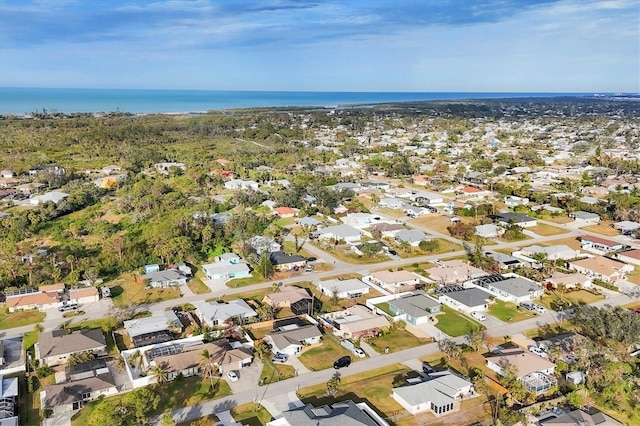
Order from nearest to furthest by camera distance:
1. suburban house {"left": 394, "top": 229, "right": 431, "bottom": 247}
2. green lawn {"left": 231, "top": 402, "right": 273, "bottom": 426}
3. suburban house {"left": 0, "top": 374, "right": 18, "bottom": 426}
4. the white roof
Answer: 1. suburban house {"left": 0, "top": 374, "right": 18, "bottom": 426}
2. green lawn {"left": 231, "top": 402, "right": 273, "bottom": 426}
3. the white roof
4. suburban house {"left": 394, "top": 229, "right": 431, "bottom": 247}

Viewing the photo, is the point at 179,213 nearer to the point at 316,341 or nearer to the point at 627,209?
the point at 316,341

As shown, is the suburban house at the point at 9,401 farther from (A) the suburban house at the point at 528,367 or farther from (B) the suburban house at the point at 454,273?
(B) the suburban house at the point at 454,273

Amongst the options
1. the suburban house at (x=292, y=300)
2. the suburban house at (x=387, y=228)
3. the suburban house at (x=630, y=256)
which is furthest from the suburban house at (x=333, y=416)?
the suburban house at (x=630, y=256)

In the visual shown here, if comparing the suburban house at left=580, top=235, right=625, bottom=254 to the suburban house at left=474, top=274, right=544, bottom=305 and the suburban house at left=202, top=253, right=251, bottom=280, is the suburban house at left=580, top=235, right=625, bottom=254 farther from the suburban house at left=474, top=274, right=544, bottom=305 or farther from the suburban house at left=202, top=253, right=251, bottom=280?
the suburban house at left=202, top=253, right=251, bottom=280

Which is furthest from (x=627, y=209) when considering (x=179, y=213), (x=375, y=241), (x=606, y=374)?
(x=179, y=213)

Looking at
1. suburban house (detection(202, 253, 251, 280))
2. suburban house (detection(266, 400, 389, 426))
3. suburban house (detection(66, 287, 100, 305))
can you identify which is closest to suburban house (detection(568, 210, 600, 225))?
suburban house (detection(202, 253, 251, 280))

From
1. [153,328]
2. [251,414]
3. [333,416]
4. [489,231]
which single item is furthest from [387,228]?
[333,416]

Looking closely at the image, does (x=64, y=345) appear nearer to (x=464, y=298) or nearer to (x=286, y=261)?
(x=286, y=261)
